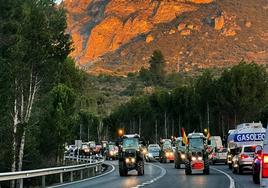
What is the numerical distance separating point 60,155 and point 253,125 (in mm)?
18149

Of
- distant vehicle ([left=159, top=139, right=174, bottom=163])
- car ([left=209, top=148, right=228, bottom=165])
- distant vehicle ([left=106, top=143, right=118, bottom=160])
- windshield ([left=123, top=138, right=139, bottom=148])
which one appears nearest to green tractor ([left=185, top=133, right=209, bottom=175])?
windshield ([left=123, top=138, right=139, bottom=148])

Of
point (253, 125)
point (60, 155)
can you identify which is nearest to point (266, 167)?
point (253, 125)

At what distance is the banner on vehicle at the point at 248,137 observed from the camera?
45.9 meters

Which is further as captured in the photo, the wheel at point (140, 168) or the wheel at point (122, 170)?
the wheel at point (122, 170)

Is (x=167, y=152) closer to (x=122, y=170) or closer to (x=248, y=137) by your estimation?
(x=248, y=137)

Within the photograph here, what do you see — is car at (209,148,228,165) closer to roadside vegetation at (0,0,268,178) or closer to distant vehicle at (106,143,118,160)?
roadside vegetation at (0,0,268,178)

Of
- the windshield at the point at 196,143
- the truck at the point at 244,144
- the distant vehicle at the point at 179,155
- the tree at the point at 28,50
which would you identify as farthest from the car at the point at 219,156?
the windshield at the point at 196,143

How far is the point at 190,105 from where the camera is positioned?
106 metres

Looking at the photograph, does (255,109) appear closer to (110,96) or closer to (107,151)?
(107,151)

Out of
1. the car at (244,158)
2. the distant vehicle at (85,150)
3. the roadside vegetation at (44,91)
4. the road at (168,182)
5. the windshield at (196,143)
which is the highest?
the roadside vegetation at (44,91)

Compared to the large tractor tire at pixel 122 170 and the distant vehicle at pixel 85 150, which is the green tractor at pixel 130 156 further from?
the distant vehicle at pixel 85 150

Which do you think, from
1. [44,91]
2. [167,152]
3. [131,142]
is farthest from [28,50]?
[167,152]

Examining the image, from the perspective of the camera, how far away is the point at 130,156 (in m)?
39.8

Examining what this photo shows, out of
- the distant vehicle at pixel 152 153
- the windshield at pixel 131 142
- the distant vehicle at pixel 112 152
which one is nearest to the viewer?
the windshield at pixel 131 142
